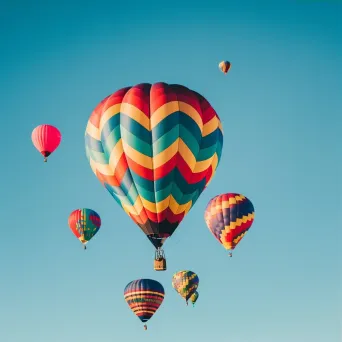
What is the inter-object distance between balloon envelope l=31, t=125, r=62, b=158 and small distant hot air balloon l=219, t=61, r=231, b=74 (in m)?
8.63

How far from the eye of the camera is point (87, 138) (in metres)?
30.1

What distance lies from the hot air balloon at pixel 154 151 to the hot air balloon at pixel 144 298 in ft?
31.1

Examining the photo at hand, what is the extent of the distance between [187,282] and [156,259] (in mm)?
14534

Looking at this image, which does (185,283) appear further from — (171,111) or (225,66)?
(171,111)

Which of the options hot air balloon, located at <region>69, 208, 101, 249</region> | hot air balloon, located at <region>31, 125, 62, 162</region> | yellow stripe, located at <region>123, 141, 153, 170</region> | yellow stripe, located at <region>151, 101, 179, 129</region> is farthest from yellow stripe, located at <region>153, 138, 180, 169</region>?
hot air balloon, located at <region>69, 208, 101, 249</region>

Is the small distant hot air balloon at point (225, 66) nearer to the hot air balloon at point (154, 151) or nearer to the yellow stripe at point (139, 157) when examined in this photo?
the hot air balloon at point (154, 151)

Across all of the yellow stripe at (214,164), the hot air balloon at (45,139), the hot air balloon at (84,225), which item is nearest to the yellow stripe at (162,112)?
the yellow stripe at (214,164)

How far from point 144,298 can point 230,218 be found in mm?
5465

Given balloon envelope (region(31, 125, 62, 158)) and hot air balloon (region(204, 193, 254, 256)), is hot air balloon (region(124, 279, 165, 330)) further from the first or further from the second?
balloon envelope (region(31, 125, 62, 158))

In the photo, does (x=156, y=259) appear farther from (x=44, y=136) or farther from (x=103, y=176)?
(x=44, y=136)

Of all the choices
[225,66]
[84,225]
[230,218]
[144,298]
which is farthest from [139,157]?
[225,66]

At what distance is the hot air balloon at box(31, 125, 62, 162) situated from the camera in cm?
3603

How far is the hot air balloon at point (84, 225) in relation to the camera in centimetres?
4004

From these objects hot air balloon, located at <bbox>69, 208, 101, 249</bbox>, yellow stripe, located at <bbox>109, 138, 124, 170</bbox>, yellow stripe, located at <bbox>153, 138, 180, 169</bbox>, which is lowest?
yellow stripe, located at <bbox>153, 138, 180, 169</bbox>
